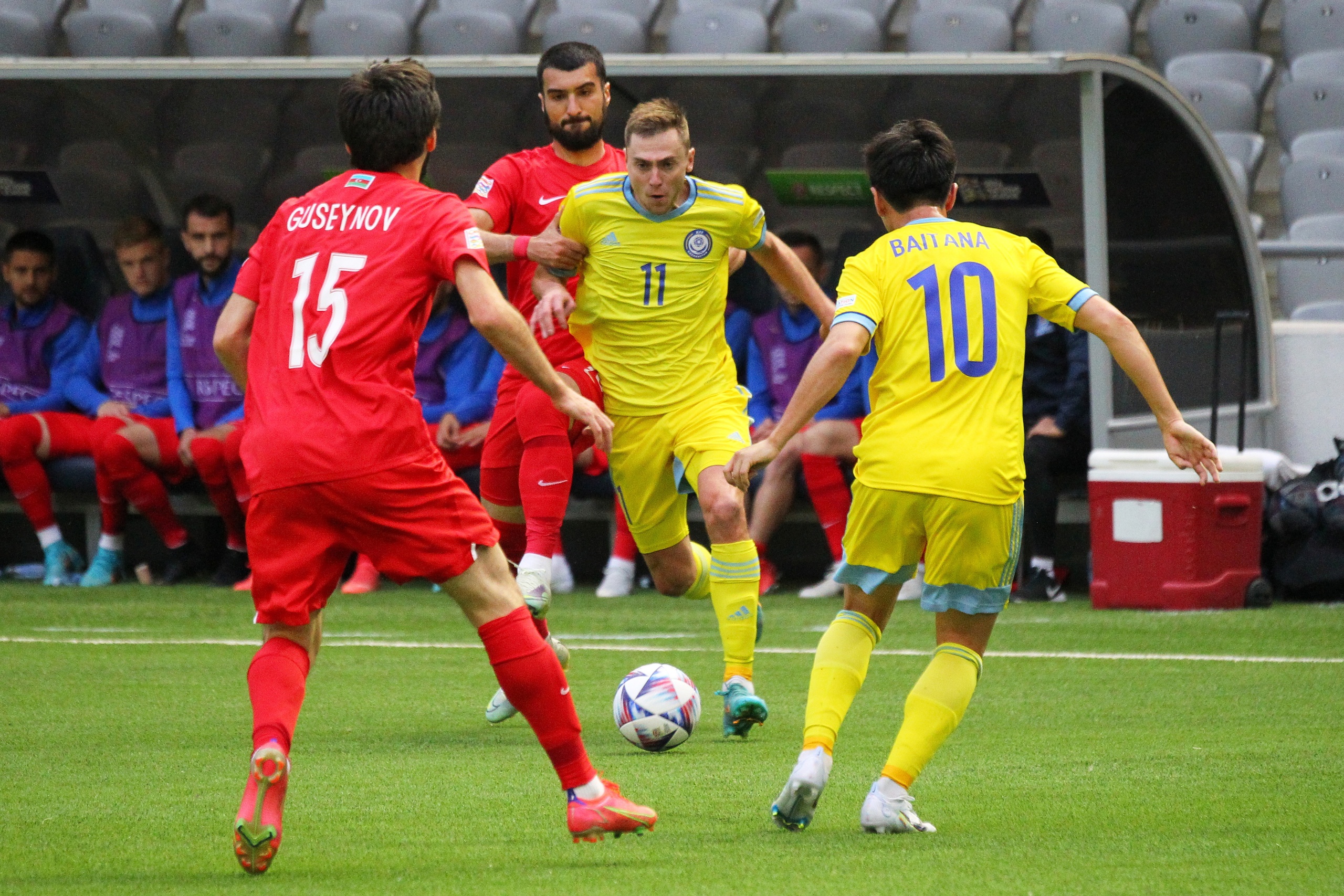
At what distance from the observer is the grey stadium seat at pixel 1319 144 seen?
13.0 metres

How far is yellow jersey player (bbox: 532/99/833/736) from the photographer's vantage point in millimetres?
5727

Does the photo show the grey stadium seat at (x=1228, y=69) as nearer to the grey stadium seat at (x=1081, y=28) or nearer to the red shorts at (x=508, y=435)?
the grey stadium seat at (x=1081, y=28)

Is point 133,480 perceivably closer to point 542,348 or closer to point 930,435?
point 542,348

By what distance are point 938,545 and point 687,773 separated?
46.0 inches

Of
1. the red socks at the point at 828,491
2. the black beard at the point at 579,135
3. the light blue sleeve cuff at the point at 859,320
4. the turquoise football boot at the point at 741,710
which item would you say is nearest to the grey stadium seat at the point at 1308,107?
the red socks at the point at 828,491

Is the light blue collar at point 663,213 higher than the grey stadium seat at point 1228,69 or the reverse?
the reverse

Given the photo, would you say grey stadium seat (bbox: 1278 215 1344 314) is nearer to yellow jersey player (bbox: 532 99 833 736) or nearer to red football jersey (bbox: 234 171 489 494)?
yellow jersey player (bbox: 532 99 833 736)

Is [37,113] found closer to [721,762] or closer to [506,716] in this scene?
[506,716]

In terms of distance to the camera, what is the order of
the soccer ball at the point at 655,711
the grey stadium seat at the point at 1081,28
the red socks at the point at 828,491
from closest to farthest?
the soccer ball at the point at 655,711, the red socks at the point at 828,491, the grey stadium seat at the point at 1081,28

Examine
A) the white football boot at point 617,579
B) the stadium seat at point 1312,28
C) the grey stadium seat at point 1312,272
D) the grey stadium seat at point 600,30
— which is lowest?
the white football boot at point 617,579

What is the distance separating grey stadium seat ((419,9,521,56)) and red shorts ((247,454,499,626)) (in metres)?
11.4

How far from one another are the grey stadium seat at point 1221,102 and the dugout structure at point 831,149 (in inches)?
153

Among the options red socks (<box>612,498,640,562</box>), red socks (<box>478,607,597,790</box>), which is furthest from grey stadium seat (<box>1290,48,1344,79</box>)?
red socks (<box>478,607,597,790</box>)

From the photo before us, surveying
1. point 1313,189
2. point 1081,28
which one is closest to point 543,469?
point 1313,189
